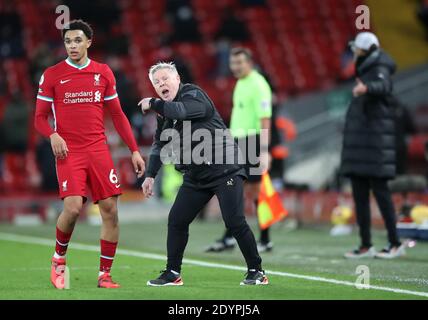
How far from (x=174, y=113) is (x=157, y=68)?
451mm

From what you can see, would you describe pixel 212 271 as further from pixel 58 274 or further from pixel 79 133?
pixel 79 133

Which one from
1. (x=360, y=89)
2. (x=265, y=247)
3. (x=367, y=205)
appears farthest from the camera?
(x=265, y=247)

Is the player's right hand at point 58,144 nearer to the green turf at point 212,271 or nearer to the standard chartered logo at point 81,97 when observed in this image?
the standard chartered logo at point 81,97

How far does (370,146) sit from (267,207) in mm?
1521

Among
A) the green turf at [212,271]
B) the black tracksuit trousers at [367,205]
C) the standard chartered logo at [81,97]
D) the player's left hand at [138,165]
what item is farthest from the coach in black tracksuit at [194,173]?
the black tracksuit trousers at [367,205]

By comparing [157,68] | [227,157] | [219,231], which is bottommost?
[219,231]

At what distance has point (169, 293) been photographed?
784 centimetres

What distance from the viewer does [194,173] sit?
851 centimetres

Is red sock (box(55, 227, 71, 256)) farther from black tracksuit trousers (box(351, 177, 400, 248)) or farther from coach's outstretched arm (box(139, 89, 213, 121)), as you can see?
black tracksuit trousers (box(351, 177, 400, 248))

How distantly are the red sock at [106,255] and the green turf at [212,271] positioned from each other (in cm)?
19
